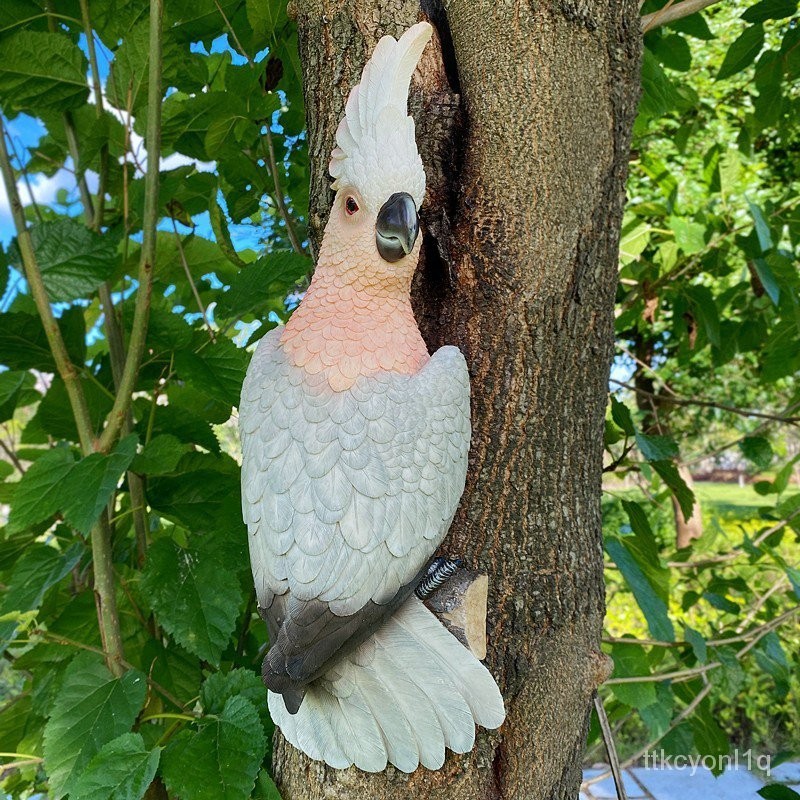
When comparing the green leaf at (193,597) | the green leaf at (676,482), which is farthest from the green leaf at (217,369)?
the green leaf at (676,482)

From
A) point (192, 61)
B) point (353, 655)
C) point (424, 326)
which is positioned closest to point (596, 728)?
point (353, 655)

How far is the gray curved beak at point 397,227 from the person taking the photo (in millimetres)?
866

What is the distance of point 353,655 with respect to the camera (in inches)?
34.9

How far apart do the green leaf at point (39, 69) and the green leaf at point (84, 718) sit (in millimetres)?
924

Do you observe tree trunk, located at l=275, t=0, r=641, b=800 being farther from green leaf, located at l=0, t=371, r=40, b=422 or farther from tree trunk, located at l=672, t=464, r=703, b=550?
tree trunk, located at l=672, t=464, r=703, b=550

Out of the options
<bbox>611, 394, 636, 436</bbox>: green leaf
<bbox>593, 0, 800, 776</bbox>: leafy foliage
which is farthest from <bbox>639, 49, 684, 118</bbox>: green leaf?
<bbox>611, 394, 636, 436</bbox>: green leaf

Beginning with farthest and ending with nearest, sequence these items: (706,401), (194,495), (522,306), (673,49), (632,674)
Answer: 1. (706,401)
2. (673,49)
3. (632,674)
4. (194,495)
5. (522,306)

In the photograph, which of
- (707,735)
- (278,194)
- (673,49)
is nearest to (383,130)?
(278,194)

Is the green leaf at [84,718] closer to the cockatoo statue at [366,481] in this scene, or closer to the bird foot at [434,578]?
the cockatoo statue at [366,481]

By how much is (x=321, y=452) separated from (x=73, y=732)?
54cm

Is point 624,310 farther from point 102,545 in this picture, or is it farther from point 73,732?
point 73,732

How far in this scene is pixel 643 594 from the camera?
1232 millimetres

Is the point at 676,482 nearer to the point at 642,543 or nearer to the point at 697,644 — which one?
the point at 642,543

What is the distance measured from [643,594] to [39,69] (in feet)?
4.41
